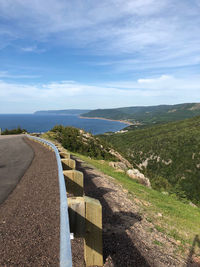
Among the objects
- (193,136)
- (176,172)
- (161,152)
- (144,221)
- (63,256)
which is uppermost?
(63,256)

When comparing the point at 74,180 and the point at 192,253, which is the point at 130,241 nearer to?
the point at 192,253

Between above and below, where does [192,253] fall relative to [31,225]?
below

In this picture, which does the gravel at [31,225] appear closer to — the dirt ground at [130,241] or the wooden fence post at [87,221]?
the dirt ground at [130,241]

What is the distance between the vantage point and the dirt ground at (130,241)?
11.8 feet

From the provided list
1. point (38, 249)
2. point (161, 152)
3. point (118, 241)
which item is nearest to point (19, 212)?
point (38, 249)

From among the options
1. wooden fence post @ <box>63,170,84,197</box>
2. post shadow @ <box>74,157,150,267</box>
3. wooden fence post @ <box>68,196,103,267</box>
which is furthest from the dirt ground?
wooden fence post @ <box>63,170,84,197</box>

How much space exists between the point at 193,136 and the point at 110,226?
264 ft

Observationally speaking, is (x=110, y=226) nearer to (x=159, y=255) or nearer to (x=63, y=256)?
(x=159, y=255)

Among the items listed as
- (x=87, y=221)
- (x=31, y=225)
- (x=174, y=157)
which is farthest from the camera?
(x=174, y=157)

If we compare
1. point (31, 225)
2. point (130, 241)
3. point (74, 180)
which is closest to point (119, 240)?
point (130, 241)

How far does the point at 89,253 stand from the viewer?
2984mm

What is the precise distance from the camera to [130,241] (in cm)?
416

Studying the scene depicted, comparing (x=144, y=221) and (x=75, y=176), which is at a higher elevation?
(x=75, y=176)

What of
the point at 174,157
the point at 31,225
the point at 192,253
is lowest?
the point at 174,157
